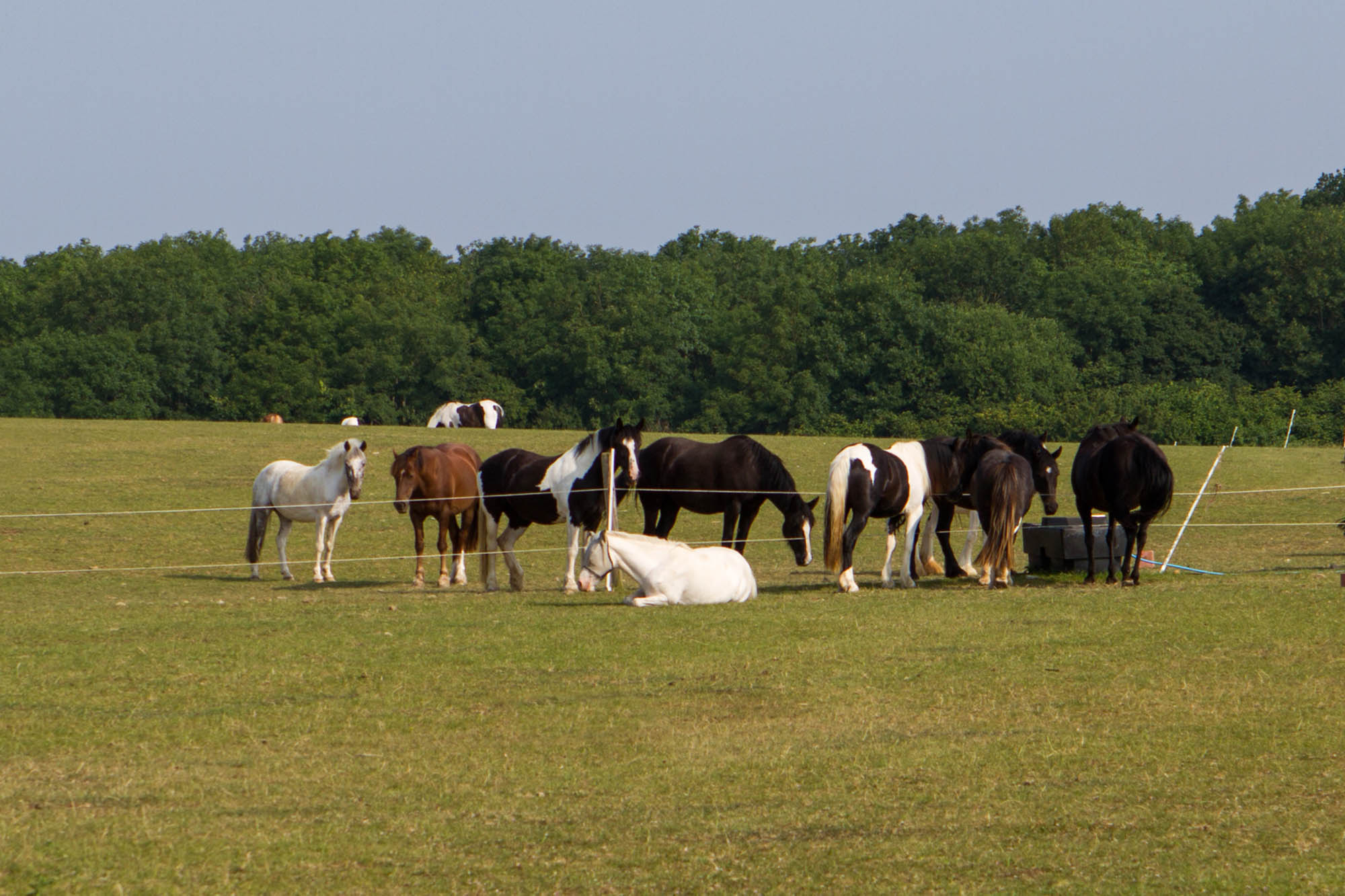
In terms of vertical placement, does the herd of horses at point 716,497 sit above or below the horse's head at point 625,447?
below

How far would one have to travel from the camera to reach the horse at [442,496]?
16.0 metres

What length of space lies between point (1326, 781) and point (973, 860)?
2.08m

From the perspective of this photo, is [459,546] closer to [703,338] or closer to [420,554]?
[420,554]

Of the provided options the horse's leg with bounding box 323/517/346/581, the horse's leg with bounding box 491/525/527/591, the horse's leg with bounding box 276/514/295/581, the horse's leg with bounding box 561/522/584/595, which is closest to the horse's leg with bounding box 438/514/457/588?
the horse's leg with bounding box 491/525/527/591

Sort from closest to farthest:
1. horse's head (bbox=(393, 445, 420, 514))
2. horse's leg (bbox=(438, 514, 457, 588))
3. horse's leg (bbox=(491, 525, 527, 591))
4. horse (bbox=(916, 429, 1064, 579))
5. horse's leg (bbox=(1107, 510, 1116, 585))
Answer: horse's leg (bbox=(1107, 510, 1116, 585)) → horse's leg (bbox=(491, 525, 527, 591)) → horse (bbox=(916, 429, 1064, 579)) → horse's head (bbox=(393, 445, 420, 514)) → horse's leg (bbox=(438, 514, 457, 588))

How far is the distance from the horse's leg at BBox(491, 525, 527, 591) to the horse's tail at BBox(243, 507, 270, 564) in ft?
11.2

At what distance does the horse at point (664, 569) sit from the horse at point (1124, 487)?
12.9 ft

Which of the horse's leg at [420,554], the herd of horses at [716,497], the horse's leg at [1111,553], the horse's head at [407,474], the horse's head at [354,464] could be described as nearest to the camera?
the herd of horses at [716,497]

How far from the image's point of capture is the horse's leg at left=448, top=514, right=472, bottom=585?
16.0 metres

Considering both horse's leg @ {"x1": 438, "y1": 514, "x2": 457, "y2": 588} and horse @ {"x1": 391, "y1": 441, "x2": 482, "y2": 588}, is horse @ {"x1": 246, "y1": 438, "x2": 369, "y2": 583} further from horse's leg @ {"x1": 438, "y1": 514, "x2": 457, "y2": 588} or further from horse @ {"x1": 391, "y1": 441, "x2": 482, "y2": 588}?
horse's leg @ {"x1": 438, "y1": 514, "x2": 457, "y2": 588}

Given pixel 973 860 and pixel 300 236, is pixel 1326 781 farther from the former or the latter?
pixel 300 236

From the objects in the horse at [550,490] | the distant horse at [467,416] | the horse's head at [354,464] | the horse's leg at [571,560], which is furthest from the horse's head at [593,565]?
the distant horse at [467,416]

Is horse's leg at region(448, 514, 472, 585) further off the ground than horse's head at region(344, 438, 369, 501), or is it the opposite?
horse's head at region(344, 438, 369, 501)

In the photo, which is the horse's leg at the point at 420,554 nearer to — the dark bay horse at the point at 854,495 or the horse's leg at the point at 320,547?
the horse's leg at the point at 320,547
